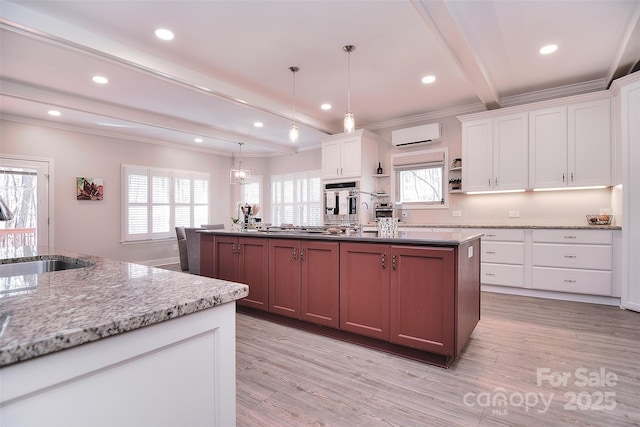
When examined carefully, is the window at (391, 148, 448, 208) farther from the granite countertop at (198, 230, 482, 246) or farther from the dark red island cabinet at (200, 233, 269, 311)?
the dark red island cabinet at (200, 233, 269, 311)

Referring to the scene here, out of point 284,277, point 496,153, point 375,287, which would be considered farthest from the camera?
point 496,153

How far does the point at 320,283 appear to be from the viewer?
285 cm

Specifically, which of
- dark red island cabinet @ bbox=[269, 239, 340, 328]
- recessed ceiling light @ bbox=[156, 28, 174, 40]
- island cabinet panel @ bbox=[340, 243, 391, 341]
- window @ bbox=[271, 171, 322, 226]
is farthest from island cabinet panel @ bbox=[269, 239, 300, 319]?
window @ bbox=[271, 171, 322, 226]

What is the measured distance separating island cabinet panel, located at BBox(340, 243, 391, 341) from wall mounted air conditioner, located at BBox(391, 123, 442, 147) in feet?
11.0

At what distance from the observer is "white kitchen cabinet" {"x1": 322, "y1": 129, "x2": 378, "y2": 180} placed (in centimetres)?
555

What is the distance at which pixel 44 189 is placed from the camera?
5.34 m

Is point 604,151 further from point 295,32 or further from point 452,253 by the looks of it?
point 295,32

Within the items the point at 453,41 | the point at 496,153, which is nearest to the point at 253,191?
the point at 496,153

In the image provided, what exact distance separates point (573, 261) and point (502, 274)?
78 cm

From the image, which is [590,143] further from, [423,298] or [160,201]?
[160,201]

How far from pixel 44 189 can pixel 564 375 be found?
7097mm

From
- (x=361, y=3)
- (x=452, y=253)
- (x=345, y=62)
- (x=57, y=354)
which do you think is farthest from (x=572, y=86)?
(x=57, y=354)

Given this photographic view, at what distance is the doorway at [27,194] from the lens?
5016 millimetres

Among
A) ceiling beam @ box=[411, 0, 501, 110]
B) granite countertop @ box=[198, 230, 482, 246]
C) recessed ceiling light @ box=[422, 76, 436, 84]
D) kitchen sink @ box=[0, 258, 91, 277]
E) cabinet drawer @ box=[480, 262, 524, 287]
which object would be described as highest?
recessed ceiling light @ box=[422, 76, 436, 84]
